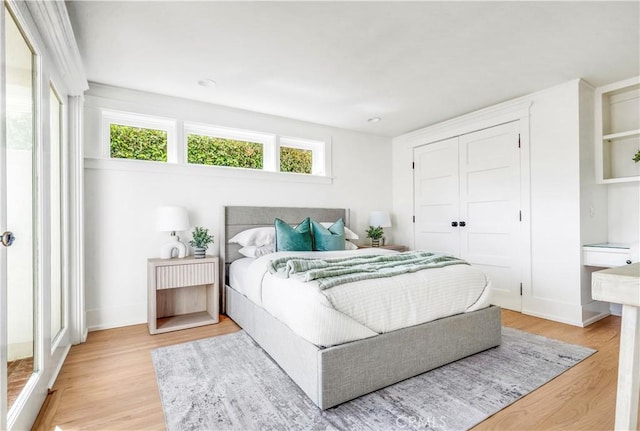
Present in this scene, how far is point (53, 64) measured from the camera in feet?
6.95

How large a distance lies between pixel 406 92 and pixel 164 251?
2991 millimetres

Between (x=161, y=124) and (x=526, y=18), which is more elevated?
(x=526, y=18)

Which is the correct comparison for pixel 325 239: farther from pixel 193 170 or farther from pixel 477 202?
pixel 477 202

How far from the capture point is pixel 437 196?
447cm

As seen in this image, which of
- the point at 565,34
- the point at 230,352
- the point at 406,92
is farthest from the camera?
the point at 406,92

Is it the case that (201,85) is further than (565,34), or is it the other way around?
(201,85)

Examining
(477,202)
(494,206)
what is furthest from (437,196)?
(494,206)

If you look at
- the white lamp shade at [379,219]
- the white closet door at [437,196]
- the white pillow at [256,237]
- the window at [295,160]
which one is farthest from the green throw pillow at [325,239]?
the white closet door at [437,196]

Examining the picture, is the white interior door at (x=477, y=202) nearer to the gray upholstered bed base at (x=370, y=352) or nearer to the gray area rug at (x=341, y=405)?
the gray area rug at (x=341, y=405)

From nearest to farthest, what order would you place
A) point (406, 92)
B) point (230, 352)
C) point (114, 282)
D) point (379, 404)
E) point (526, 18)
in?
point (379, 404) < point (526, 18) < point (230, 352) < point (114, 282) < point (406, 92)

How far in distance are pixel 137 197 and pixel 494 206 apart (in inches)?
158

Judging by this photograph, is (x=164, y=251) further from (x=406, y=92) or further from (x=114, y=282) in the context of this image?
(x=406, y=92)

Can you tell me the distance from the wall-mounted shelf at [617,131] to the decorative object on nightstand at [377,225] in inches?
94.2

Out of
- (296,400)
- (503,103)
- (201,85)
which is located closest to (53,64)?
(201,85)
